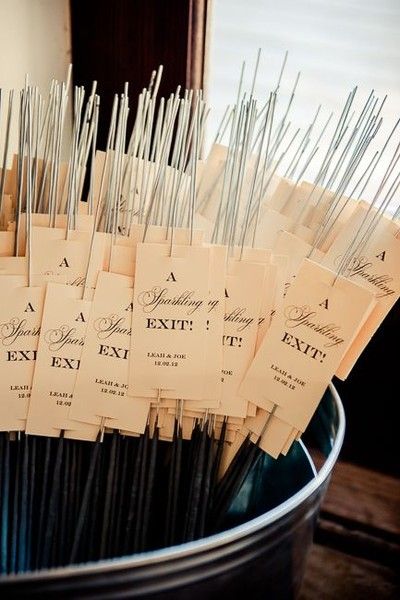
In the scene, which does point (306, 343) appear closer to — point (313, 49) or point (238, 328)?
point (238, 328)

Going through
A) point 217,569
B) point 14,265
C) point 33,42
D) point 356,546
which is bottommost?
point 356,546

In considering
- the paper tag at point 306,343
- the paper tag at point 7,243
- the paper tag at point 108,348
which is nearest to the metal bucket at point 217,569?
the paper tag at point 306,343

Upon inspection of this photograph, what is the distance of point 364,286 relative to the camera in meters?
0.54

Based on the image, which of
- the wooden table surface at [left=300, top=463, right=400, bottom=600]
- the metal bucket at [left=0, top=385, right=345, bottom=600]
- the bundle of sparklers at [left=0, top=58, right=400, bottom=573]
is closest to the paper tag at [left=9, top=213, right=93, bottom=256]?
the bundle of sparklers at [left=0, top=58, right=400, bottom=573]

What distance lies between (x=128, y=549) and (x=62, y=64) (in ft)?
2.04

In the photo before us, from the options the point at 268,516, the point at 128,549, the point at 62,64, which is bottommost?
the point at 128,549

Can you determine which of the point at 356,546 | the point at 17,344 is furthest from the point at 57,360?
the point at 356,546

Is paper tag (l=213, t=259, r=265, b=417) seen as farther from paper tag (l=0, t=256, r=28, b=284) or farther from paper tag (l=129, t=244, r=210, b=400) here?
paper tag (l=0, t=256, r=28, b=284)

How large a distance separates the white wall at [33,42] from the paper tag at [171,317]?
354 millimetres

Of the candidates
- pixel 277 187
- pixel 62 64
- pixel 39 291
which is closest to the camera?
pixel 39 291

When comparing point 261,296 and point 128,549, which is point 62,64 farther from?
point 128,549

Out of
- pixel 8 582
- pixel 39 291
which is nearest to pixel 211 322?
pixel 39 291

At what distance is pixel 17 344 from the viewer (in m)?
0.52

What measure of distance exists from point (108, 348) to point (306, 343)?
0.48 feet
